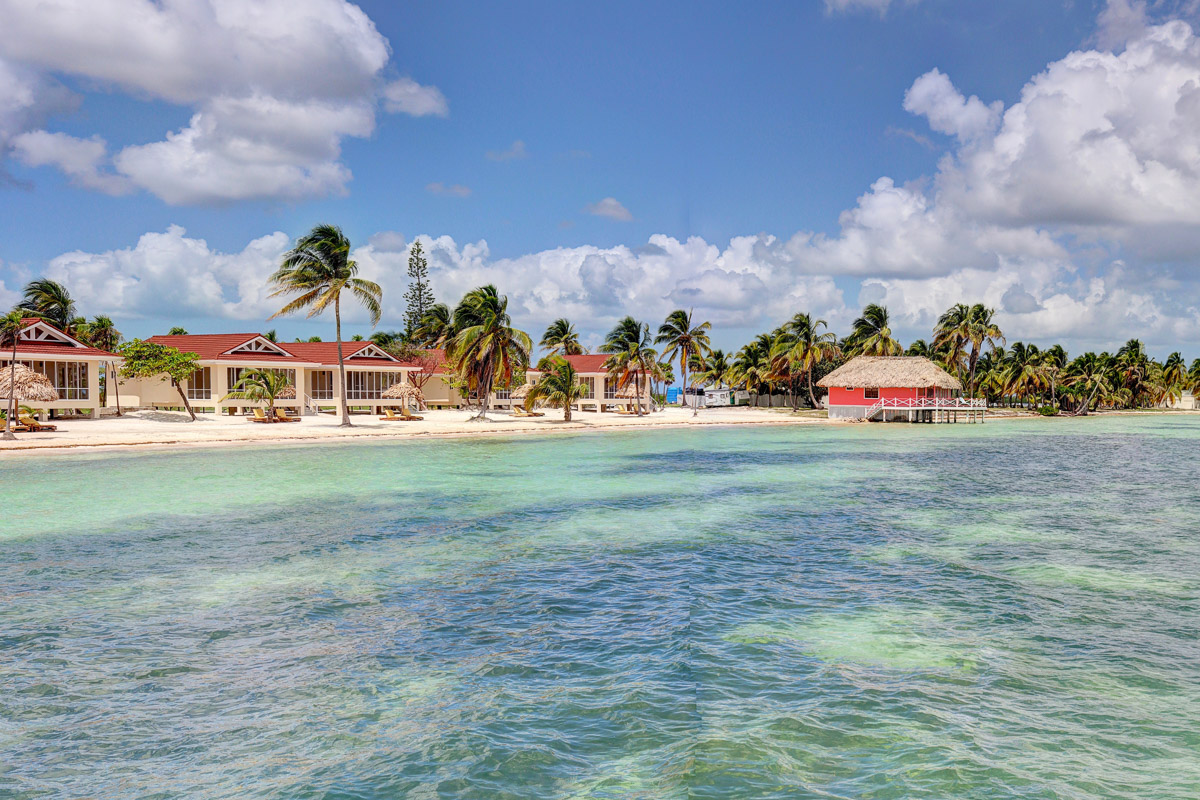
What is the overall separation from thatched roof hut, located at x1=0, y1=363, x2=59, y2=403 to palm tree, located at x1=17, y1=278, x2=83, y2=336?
2737 centimetres

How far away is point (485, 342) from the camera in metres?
42.0

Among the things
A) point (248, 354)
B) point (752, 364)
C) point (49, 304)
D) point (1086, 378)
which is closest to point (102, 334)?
point (49, 304)

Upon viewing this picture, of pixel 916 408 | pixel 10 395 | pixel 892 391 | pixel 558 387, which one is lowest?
pixel 916 408

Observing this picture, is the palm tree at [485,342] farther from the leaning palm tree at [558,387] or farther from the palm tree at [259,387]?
the palm tree at [259,387]

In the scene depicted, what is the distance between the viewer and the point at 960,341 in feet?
220

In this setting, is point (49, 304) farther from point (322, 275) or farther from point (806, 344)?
point (806, 344)

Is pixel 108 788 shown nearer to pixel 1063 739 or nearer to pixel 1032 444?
pixel 1063 739

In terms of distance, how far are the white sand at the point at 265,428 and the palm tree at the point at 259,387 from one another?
4.49 ft

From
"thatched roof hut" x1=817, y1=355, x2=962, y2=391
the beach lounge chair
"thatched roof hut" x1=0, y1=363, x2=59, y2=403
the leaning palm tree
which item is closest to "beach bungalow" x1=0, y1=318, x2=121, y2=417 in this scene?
the beach lounge chair

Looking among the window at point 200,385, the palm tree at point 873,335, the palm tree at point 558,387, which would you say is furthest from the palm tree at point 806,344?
the window at point 200,385

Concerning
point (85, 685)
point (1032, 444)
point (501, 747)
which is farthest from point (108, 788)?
point (1032, 444)

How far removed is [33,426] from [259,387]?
961cm

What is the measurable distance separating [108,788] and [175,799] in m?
0.51

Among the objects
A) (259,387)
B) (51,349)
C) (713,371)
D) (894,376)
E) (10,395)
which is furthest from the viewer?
(713,371)
